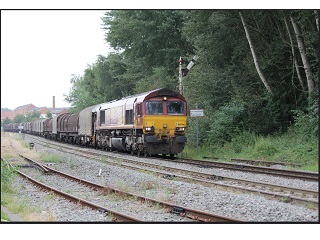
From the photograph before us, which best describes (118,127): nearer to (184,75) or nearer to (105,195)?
(184,75)

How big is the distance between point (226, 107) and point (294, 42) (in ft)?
14.5

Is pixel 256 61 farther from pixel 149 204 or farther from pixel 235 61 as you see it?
pixel 149 204

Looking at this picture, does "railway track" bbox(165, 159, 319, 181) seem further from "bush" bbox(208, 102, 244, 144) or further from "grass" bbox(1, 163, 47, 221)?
"grass" bbox(1, 163, 47, 221)

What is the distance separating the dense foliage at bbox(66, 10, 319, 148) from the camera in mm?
20656

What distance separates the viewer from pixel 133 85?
32.1m

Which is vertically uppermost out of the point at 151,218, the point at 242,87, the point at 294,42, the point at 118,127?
the point at 294,42

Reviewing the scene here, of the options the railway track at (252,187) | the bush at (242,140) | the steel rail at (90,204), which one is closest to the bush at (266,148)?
the bush at (242,140)

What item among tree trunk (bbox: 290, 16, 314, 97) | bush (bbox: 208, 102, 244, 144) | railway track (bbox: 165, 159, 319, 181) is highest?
tree trunk (bbox: 290, 16, 314, 97)

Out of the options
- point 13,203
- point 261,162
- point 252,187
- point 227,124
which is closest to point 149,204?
point 13,203

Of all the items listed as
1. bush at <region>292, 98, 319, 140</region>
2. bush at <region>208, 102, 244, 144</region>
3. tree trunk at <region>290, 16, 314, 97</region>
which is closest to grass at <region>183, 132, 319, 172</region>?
bush at <region>292, 98, 319, 140</region>

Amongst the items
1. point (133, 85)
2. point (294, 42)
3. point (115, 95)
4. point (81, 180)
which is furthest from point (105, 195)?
point (115, 95)

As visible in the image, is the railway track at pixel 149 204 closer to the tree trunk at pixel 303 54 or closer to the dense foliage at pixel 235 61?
the dense foliage at pixel 235 61

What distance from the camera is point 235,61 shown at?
968 inches

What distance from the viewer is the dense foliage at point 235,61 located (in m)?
20.7
